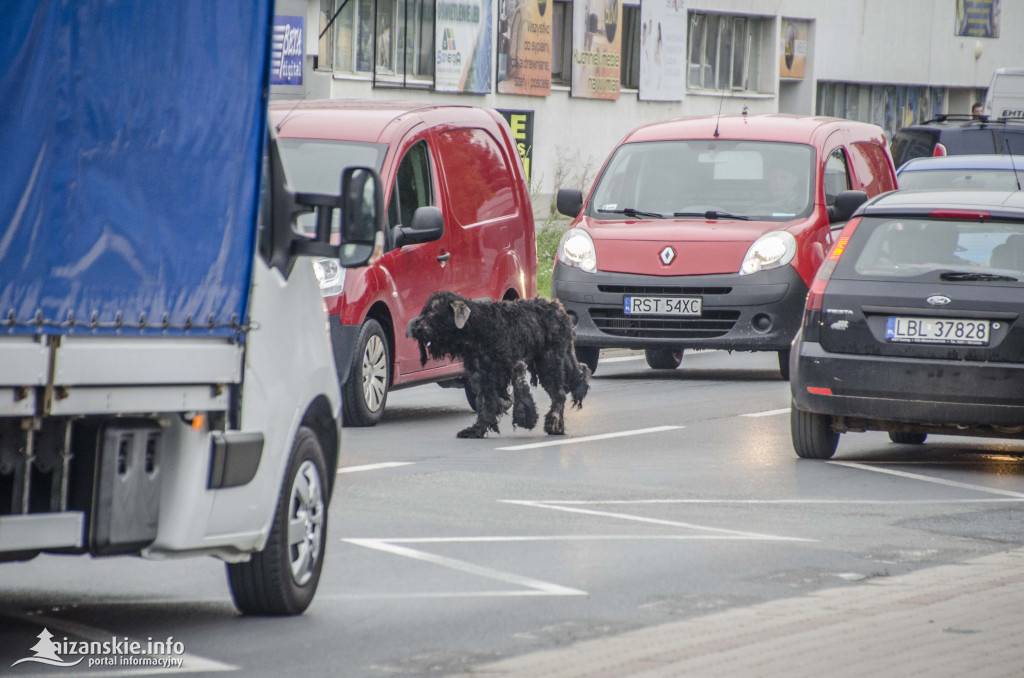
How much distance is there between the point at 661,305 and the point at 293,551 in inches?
384

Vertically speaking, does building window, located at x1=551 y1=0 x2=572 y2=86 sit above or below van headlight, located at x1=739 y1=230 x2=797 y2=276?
above

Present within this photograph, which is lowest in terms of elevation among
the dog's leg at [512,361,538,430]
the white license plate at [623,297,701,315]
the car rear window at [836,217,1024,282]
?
the dog's leg at [512,361,538,430]

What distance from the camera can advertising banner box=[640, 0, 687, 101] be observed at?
152 ft

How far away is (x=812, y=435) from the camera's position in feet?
40.0

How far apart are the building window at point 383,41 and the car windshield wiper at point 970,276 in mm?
25445

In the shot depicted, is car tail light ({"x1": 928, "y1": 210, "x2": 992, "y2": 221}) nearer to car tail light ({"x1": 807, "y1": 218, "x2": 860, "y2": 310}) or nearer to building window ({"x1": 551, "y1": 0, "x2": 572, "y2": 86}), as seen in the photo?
car tail light ({"x1": 807, "y1": 218, "x2": 860, "y2": 310})

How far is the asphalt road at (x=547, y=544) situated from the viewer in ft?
22.6

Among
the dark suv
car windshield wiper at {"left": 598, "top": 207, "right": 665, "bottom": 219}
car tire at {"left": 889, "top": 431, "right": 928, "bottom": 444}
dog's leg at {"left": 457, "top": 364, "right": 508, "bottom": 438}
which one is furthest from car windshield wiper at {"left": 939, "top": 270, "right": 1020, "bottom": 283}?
the dark suv

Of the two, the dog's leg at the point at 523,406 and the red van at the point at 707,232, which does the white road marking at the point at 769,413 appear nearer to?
the red van at the point at 707,232

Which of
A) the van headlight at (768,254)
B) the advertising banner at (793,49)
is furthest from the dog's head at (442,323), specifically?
the advertising banner at (793,49)

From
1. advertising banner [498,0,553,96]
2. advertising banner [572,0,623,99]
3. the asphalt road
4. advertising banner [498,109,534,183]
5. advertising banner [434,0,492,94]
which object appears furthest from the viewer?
advertising banner [572,0,623,99]

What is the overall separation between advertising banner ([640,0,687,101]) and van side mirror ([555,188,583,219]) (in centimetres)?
2868

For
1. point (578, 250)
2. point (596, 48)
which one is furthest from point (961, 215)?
point (596, 48)

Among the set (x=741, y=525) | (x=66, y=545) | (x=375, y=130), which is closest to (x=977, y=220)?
(x=741, y=525)
